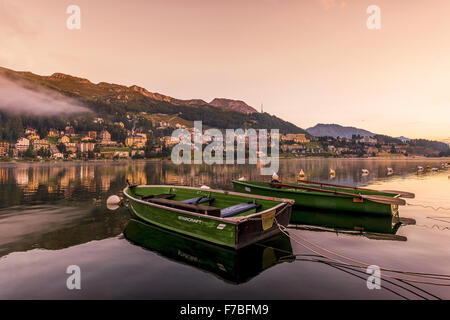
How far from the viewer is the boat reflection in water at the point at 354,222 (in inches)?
568

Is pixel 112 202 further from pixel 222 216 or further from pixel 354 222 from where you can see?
pixel 354 222

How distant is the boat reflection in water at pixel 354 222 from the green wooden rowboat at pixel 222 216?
4.94m

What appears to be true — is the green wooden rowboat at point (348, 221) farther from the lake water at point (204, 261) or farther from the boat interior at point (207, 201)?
the boat interior at point (207, 201)

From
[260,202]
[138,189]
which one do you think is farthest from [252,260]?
[138,189]

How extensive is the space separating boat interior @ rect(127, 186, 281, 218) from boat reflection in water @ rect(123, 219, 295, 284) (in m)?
1.62

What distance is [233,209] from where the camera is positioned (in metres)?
12.9

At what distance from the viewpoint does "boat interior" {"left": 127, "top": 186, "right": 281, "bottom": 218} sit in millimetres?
12195

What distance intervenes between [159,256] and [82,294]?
347 cm

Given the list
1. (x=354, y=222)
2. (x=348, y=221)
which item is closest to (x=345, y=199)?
(x=348, y=221)

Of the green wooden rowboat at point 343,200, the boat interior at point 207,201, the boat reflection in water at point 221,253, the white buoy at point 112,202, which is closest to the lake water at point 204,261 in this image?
the boat reflection in water at point 221,253

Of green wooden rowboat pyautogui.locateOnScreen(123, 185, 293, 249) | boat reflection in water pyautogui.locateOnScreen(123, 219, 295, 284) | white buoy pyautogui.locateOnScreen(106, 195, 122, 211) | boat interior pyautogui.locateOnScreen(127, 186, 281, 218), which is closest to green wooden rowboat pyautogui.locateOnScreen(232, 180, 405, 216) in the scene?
boat interior pyautogui.locateOnScreen(127, 186, 281, 218)

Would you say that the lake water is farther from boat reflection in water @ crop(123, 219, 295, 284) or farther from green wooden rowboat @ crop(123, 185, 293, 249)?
green wooden rowboat @ crop(123, 185, 293, 249)
